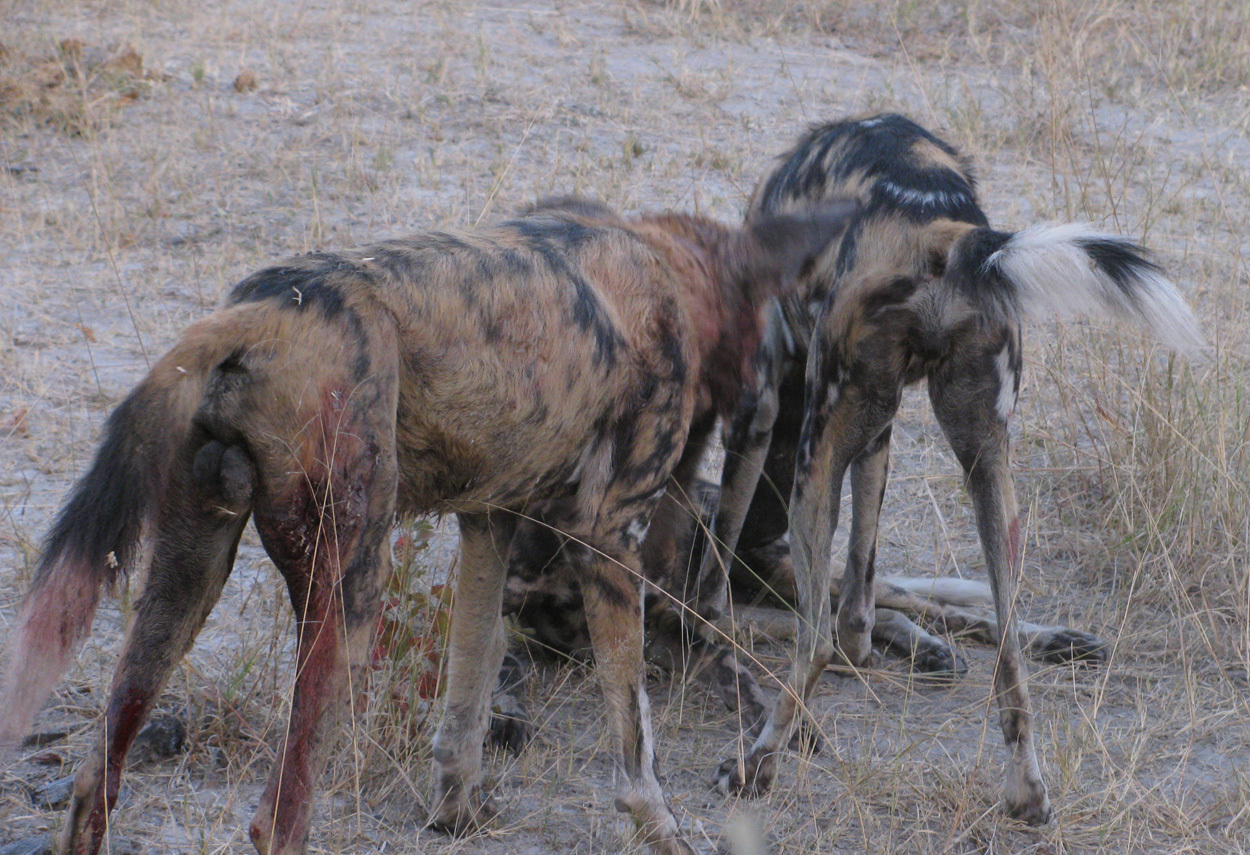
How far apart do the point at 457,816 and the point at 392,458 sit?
122cm

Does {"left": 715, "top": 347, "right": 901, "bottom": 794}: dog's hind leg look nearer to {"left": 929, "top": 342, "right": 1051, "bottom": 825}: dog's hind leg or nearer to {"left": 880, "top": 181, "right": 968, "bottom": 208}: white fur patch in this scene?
{"left": 929, "top": 342, "right": 1051, "bottom": 825}: dog's hind leg

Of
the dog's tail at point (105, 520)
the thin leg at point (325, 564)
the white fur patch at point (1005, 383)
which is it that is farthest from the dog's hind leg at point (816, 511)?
the dog's tail at point (105, 520)

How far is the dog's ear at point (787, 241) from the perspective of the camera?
3.45 meters

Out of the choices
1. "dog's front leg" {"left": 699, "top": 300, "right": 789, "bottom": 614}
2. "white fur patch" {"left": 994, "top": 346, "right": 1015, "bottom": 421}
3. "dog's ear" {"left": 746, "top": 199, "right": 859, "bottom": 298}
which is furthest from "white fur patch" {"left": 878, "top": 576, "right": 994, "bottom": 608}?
"dog's ear" {"left": 746, "top": 199, "right": 859, "bottom": 298}

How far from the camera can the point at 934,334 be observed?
3.23m

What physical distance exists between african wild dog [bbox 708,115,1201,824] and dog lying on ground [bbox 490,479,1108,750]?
36cm

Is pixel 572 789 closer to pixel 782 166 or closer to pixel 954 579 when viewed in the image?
pixel 954 579

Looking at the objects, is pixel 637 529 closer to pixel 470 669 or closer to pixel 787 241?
pixel 470 669

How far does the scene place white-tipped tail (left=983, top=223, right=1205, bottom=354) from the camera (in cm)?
293

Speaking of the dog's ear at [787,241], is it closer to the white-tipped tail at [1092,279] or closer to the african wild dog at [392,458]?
the african wild dog at [392,458]

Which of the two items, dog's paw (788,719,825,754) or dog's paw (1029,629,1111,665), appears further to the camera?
dog's paw (1029,629,1111,665)

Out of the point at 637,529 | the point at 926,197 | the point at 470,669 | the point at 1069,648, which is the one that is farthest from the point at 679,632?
the point at 926,197

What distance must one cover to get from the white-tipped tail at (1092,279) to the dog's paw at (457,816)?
6.17 ft

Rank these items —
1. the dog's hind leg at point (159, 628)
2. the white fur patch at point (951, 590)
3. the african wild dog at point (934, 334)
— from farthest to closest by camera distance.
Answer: the white fur patch at point (951, 590), the african wild dog at point (934, 334), the dog's hind leg at point (159, 628)
